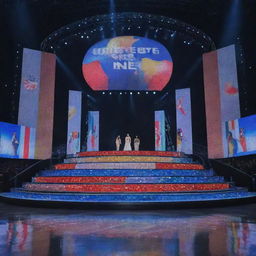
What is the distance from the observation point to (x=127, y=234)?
3438 mm

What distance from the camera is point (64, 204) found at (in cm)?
597

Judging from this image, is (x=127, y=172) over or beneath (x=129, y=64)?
beneath

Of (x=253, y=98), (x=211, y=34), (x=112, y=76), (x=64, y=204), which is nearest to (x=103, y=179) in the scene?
(x=64, y=204)

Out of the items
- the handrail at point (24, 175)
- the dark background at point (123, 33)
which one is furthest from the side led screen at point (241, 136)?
the handrail at point (24, 175)

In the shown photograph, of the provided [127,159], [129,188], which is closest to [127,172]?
[129,188]

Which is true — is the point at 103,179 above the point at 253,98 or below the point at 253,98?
below

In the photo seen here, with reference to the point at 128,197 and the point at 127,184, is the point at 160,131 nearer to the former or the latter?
the point at 127,184

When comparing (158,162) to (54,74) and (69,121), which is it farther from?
(54,74)

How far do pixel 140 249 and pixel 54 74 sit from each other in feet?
44.2

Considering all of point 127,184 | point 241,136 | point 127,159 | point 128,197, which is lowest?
Result: point 128,197

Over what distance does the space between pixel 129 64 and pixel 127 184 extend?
24.3 ft

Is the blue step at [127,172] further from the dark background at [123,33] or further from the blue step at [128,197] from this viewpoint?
the dark background at [123,33]

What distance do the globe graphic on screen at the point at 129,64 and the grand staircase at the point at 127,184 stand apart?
4786 mm

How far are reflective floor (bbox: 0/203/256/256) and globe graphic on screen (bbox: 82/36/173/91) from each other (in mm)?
8982
